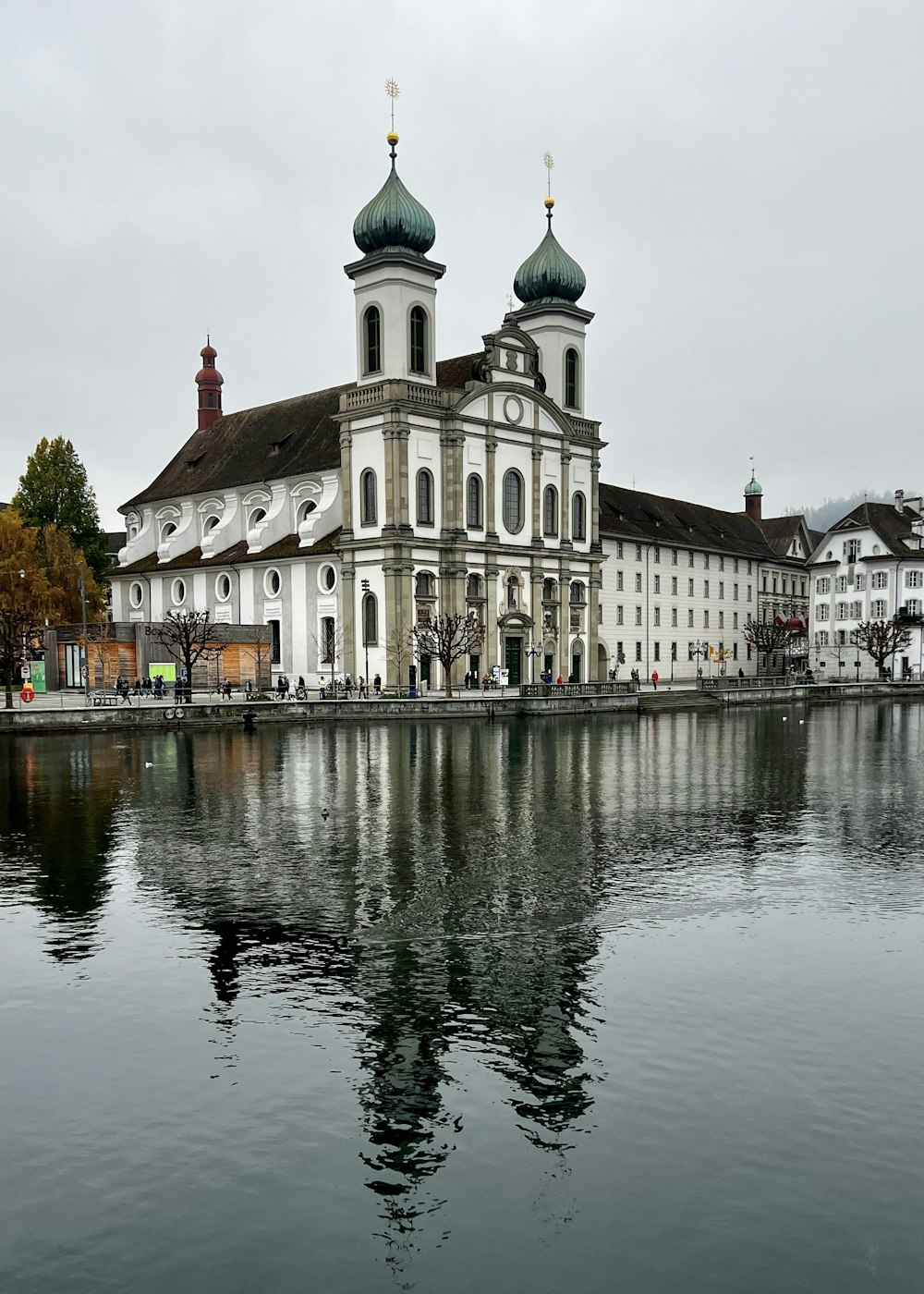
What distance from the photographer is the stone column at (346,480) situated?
68000mm

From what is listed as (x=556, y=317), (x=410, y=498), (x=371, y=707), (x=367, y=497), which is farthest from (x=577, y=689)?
(x=556, y=317)

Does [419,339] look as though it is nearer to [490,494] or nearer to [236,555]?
[490,494]

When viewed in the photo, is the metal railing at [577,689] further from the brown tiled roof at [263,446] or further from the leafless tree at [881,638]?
the leafless tree at [881,638]

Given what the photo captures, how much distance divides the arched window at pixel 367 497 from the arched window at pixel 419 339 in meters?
6.91

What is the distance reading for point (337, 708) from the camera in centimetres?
5488

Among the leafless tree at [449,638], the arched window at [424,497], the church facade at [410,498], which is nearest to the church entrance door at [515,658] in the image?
the church facade at [410,498]

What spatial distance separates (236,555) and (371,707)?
3035cm

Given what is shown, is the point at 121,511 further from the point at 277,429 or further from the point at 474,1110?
the point at 474,1110

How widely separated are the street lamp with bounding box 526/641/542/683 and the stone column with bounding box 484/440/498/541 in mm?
7174

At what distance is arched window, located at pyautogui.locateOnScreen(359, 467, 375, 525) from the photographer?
67312 mm

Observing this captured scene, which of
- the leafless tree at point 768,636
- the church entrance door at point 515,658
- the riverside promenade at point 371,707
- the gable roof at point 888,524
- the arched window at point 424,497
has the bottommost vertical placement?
the riverside promenade at point 371,707

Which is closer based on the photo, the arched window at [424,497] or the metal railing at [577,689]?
the metal railing at [577,689]

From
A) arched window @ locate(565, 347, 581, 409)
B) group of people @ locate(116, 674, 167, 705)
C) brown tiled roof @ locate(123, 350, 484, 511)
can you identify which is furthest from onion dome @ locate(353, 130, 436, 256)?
group of people @ locate(116, 674, 167, 705)

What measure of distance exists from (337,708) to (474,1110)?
45.5m
